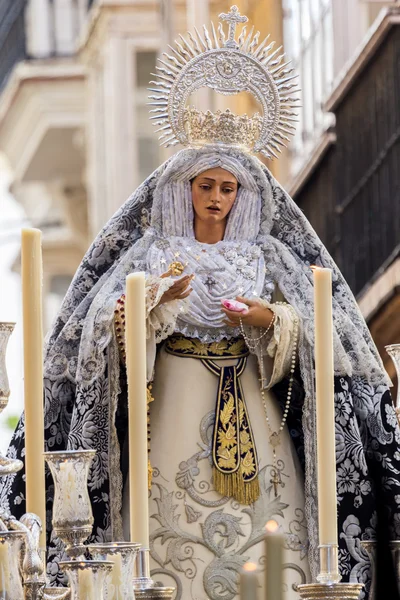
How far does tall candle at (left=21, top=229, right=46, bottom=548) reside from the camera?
5.04m

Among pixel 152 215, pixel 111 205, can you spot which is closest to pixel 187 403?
pixel 152 215

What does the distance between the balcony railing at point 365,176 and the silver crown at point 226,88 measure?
4793 mm

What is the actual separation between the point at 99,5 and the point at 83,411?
42.6 ft

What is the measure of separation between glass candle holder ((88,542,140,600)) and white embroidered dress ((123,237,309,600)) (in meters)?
1.58

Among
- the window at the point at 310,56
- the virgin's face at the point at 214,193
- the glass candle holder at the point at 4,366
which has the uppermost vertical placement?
the window at the point at 310,56

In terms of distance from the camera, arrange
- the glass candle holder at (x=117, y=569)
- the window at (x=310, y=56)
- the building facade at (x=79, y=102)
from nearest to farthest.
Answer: the glass candle holder at (x=117, y=569)
the window at (x=310, y=56)
the building facade at (x=79, y=102)

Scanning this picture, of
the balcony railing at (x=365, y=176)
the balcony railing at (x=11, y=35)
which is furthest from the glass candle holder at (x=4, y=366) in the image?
the balcony railing at (x=11, y=35)

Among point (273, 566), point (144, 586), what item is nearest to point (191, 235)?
→ point (144, 586)

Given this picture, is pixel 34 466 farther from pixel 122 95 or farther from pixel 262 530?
pixel 122 95

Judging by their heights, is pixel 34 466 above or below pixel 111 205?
below

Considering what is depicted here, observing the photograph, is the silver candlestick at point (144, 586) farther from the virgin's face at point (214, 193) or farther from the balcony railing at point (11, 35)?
the balcony railing at point (11, 35)

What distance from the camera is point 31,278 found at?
5.12m

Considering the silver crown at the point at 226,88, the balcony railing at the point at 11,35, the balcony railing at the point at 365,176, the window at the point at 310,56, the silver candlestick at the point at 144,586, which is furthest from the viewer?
the balcony railing at the point at 11,35

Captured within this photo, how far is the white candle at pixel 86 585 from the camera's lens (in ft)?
15.0
